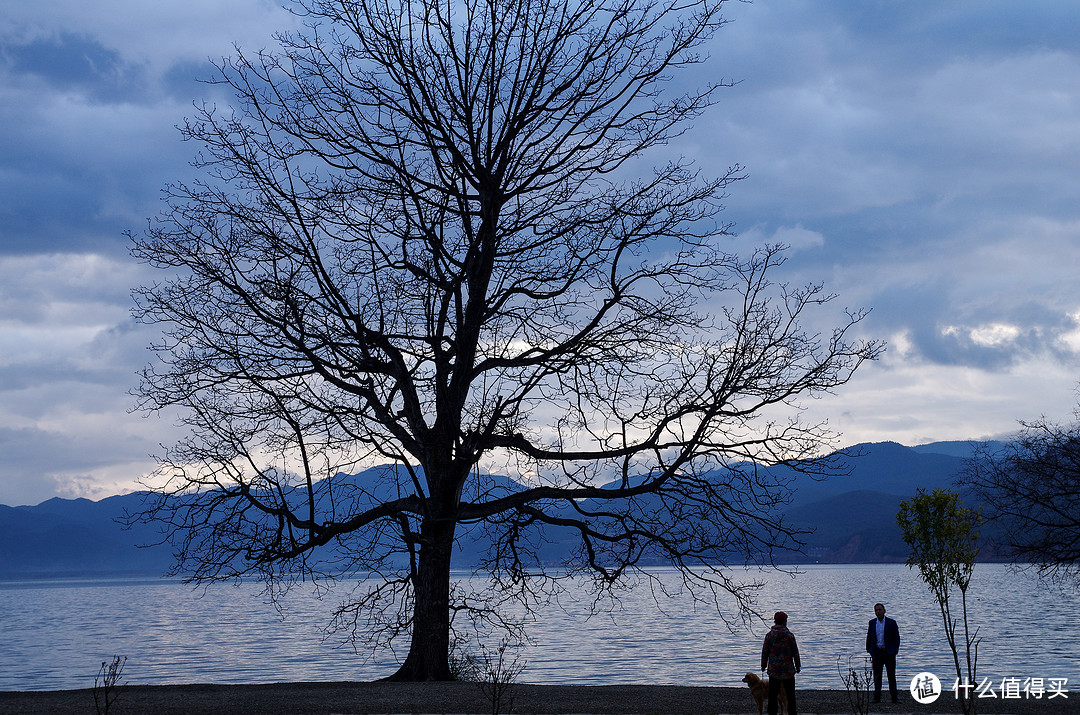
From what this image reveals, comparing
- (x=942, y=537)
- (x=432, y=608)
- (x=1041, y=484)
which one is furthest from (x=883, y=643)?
(x=1041, y=484)

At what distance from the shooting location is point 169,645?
215 ft

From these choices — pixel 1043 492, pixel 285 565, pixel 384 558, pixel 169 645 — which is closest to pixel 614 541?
pixel 384 558

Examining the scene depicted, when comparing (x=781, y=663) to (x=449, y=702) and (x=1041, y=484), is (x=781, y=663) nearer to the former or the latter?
(x=449, y=702)

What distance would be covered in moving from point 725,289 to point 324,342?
8.42 m

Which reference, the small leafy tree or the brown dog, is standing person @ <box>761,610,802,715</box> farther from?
the small leafy tree

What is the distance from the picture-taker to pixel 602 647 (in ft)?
173

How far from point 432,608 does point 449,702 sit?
3709 millimetres

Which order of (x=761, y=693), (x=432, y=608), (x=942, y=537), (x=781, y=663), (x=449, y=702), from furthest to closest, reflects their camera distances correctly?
(x=432, y=608) < (x=942, y=537) < (x=449, y=702) < (x=781, y=663) < (x=761, y=693)

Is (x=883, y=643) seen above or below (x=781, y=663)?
below

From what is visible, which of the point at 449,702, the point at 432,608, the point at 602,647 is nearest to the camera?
the point at 449,702

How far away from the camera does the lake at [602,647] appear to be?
3878cm

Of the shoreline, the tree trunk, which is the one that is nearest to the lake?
the shoreline

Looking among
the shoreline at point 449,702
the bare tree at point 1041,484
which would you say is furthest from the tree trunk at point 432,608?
the bare tree at point 1041,484

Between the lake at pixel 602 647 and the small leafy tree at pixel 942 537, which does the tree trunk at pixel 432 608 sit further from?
the small leafy tree at pixel 942 537
